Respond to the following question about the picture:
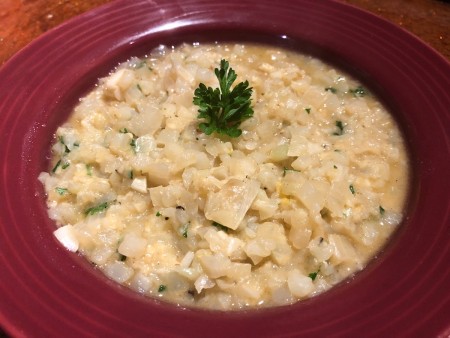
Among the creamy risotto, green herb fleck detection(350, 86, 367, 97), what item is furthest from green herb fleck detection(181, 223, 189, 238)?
green herb fleck detection(350, 86, 367, 97)

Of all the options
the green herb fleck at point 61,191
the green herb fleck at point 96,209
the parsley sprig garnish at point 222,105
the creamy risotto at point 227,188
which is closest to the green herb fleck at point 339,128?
the creamy risotto at point 227,188

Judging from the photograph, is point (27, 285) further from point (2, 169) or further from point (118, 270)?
point (2, 169)

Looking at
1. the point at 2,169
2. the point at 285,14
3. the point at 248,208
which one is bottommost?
the point at 248,208

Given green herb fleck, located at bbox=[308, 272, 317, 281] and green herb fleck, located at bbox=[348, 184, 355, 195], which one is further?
green herb fleck, located at bbox=[348, 184, 355, 195]

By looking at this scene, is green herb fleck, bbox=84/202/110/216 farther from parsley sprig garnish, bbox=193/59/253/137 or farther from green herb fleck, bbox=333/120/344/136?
green herb fleck, bbox=333/120/344/136

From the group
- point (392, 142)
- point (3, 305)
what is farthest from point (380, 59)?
point (3, 305)

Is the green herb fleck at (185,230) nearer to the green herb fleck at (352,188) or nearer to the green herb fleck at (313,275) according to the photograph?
the green herb fleck at (313,275)
